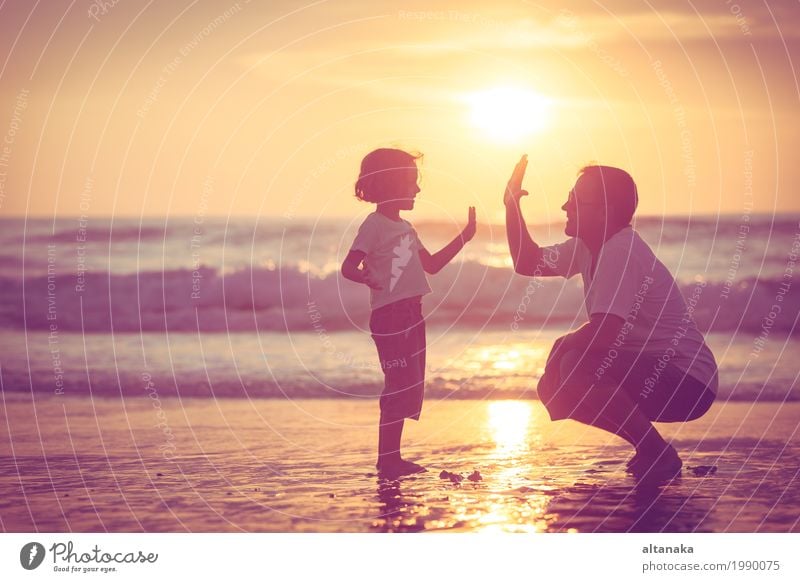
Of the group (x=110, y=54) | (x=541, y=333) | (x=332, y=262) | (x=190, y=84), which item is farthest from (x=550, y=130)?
(x=332, y=262)

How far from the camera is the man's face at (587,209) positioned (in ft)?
21.1

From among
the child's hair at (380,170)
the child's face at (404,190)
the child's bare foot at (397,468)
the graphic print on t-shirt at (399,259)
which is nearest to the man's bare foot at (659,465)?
the child's bare foot at (397,468)

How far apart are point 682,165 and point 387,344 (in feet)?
17.0

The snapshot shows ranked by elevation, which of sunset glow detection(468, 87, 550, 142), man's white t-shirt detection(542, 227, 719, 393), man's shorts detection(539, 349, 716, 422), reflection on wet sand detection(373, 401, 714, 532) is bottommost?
reflection on wet sand detection(373, 401, 714, 532)

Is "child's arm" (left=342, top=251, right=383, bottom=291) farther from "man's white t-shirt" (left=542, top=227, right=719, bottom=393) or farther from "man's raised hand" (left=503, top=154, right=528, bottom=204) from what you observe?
"man's white t-shirt" (left=542, top=227, right=719, bottom=393)

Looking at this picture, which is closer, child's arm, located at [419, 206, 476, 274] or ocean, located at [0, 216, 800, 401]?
child's arm, located at [419, 206, 476, 274]

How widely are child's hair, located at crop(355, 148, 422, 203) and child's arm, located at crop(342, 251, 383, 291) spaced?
15.7 inches

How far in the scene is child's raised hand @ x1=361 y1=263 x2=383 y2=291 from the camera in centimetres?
630

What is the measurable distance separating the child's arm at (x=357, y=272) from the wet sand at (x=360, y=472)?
1111 mm

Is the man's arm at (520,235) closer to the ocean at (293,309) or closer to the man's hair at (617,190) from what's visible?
the man's hair at (617,190)
